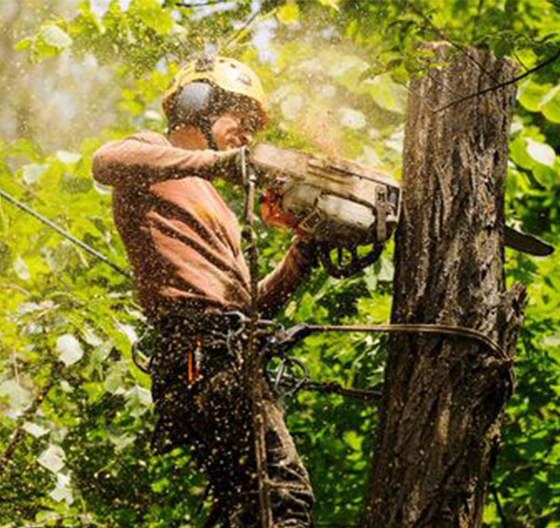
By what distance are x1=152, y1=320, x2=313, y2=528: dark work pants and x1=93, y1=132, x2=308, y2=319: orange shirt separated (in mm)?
156

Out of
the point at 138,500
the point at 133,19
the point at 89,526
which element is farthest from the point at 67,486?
the point at 133,19

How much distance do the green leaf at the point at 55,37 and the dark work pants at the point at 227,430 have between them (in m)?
1.83

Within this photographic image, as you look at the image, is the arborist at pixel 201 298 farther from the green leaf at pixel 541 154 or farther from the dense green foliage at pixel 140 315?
the green leaf at pixel 541 154

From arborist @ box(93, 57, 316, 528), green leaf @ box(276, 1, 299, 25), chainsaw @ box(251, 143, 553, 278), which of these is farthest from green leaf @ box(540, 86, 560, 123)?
green leaf @ box(276, 1, 299, 25)

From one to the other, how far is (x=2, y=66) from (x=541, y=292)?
11056mm

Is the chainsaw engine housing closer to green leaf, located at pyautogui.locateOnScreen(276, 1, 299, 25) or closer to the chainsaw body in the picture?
the chainsaw body

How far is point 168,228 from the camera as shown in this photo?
10.2 ft

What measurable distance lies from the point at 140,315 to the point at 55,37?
56.1 inches

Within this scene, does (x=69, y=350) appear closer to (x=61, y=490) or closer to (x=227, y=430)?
(x=61, y=490)

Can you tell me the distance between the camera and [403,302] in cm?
271

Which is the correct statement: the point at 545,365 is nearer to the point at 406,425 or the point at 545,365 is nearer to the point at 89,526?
the point at 406,425

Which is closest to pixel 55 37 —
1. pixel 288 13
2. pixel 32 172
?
pixel 32 172

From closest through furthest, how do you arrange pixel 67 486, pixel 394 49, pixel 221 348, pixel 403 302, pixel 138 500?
pixel 394 49 < pixel 403 302 < pixel 221 348 < pixel 67 486 < pixel 138 500

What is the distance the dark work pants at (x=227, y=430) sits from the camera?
105 inches
